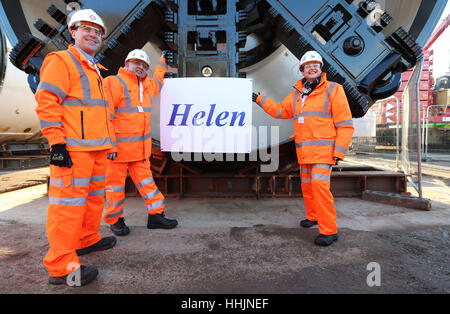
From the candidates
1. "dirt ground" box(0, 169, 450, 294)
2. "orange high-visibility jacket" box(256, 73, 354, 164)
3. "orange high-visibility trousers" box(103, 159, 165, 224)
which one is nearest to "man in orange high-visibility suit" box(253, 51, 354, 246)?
"orange high-visibility jacket" box(256, 73, 354, 164)

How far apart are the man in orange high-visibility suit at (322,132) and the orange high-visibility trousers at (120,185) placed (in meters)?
1.37

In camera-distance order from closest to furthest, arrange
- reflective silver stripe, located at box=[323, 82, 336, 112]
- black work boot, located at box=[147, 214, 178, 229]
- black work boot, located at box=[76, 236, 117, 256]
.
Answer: black work boot, located at box=[76, 236, 117, 256]
reflective silver stripe, located at box=[323, 82, 336, 112]
black work boot, located at box=[147, 214, 178, 229]

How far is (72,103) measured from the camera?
1578 mm

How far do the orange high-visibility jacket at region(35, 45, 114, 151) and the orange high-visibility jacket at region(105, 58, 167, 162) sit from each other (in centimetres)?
47

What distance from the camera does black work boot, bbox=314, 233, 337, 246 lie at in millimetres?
2043

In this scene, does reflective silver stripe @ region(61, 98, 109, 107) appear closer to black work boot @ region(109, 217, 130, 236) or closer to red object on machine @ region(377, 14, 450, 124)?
black work boot @ region(109, 217, 130, 236)

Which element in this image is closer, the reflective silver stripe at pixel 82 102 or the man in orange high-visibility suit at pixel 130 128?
the reflective silver stripe at pixel 82 102

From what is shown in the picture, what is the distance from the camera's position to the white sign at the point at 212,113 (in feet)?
6.90

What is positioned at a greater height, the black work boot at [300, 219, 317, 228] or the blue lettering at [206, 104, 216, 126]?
the blue lettering at [206, 104, 216, 126]

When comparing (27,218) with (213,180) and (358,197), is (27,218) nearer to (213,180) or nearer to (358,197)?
(213,180)

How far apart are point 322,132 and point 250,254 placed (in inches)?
44.2

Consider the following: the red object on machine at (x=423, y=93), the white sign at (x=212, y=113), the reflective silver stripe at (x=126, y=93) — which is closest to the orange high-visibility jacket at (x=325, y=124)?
the white sign at (x=212, y=113)

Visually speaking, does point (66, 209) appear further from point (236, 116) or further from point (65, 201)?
point (236, 116)

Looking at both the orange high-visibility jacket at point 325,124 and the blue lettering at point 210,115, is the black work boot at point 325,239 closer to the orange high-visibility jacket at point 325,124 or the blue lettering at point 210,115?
the orange high-visibility jacket at point 325,124
